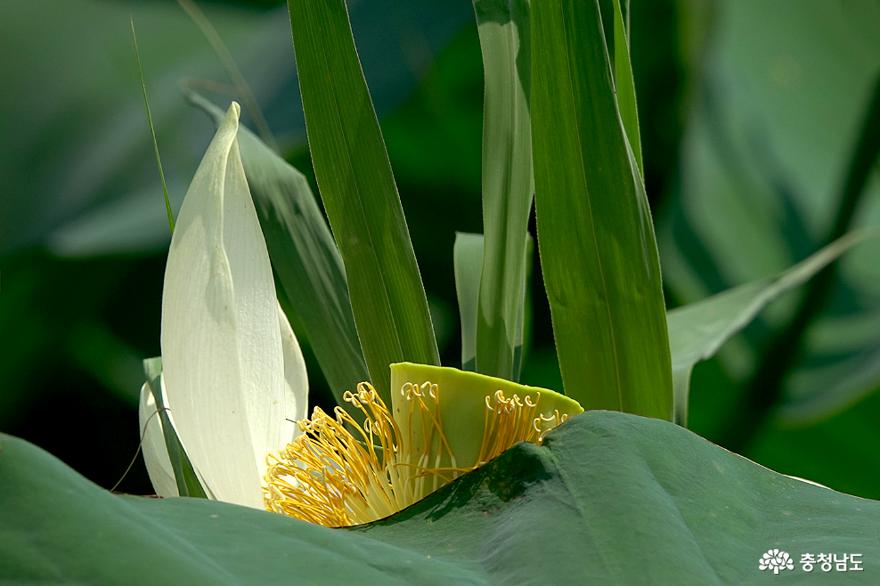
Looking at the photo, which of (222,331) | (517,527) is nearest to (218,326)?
(222,331)

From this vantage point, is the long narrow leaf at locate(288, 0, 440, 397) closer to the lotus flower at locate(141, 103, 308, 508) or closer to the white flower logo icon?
the lotus flower at locate(141, 103, 308, 508)

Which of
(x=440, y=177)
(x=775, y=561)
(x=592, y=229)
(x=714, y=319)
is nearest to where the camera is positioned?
(x=775, y=561)

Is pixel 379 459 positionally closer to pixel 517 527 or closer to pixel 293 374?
pixel 293 374

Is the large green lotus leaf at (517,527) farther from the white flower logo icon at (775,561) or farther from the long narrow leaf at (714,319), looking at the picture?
the long narrow leaf at (714,319)

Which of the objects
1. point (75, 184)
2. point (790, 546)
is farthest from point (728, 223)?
point (790, 546)

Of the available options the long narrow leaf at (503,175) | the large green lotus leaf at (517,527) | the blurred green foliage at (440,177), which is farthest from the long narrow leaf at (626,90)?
the blurred green foliage at (440,177)

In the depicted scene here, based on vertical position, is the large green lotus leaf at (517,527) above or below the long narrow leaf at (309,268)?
below
